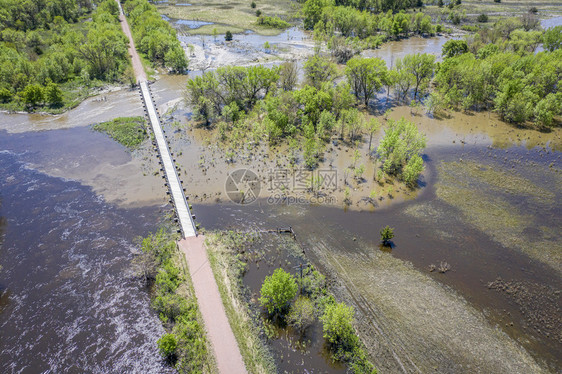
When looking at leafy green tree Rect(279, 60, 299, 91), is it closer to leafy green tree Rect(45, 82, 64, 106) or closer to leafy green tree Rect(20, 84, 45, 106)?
leafy green tree Rect(45, 82, 64, 106)

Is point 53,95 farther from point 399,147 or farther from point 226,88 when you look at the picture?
point 399,147

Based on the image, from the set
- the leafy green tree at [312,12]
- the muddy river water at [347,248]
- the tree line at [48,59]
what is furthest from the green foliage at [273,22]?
the muddy river water at [347,248]

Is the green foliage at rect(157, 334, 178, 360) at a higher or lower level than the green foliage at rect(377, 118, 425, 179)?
lower

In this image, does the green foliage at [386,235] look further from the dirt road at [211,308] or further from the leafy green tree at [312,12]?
the leafy green tree at [312,12]

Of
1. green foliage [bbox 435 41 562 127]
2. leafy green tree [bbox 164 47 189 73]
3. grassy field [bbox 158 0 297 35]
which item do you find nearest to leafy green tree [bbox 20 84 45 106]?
Answer: leafy green tree [bbox 164 47 189 73]

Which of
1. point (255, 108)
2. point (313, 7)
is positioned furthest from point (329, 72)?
point (313, 7)

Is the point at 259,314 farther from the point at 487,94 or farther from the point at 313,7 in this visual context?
the point at 313,7
